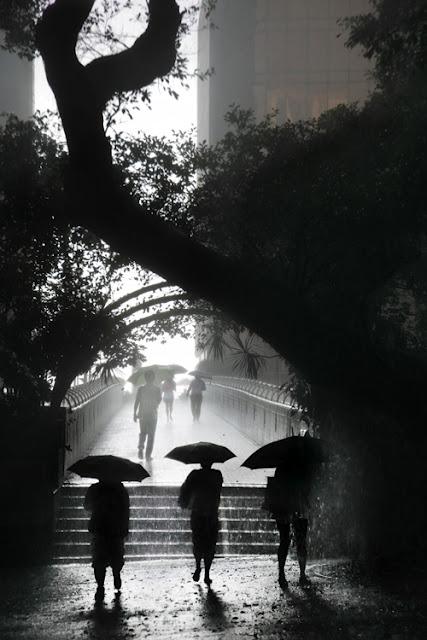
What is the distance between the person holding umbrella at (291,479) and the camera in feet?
34.7

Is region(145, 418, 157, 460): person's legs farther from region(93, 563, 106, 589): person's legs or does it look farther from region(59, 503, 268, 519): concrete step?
region(93, 563, 106, 589): person's legs

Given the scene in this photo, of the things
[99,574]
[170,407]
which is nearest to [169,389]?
[170,407]

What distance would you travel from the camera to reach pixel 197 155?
17.6m

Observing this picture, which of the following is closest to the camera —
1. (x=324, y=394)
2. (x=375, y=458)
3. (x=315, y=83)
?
(x=375, y=458)

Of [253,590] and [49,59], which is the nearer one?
[49,59]

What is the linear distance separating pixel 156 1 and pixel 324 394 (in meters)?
5.43

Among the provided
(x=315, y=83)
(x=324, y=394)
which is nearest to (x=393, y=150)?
(x=324, y=394)

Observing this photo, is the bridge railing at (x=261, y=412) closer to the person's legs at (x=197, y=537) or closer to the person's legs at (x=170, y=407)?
the person's legs at (x=170, y=407)

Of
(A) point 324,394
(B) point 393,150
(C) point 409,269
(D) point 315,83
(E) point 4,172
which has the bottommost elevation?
(A) point 324,394

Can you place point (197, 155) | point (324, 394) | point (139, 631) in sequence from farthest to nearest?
point (197, 155) < point (324, 394) < point (139, 631)

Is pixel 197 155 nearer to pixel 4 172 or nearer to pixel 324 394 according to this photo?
pixel 4 172

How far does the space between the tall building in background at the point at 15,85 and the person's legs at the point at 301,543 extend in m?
72.6

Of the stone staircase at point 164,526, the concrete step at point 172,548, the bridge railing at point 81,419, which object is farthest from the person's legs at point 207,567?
the bridge railing at point 81,419

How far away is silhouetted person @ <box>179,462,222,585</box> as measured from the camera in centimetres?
1062
